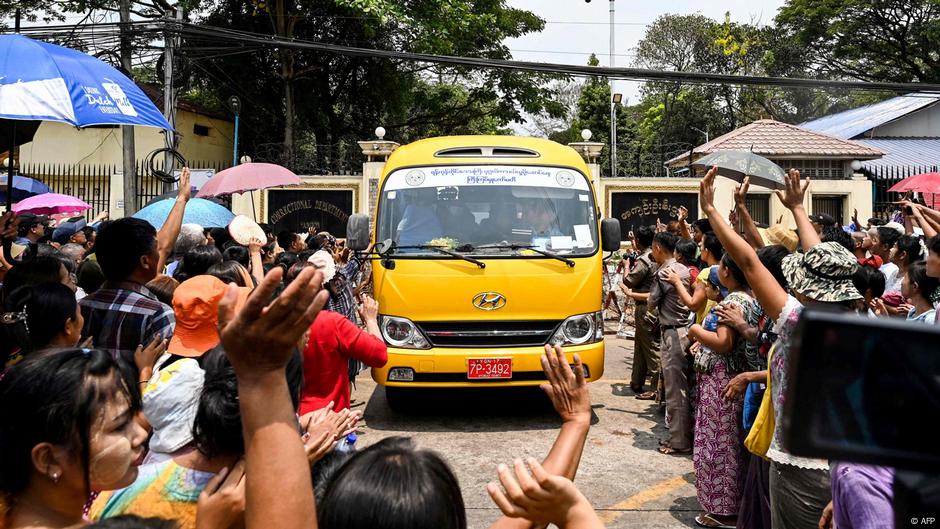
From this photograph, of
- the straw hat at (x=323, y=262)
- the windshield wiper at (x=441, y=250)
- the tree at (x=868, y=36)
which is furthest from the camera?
the tree at (x=868, y=36)

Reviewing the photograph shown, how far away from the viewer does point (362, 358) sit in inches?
163

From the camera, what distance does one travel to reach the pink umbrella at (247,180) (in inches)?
312

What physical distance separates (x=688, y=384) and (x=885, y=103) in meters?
26.4

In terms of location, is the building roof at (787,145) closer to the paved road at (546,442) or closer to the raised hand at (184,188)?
the paved road at (546,442)

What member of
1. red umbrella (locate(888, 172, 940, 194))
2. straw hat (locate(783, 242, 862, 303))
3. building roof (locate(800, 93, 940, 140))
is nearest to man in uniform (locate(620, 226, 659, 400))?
straw hat (locate(783, 242, 862, 303))

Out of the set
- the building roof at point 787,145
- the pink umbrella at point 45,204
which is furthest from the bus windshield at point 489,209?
the building roof at point 787,145

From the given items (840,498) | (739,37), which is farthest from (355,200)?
(739,37)

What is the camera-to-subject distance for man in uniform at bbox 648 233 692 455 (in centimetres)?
599

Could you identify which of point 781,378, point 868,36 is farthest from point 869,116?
point 781,378

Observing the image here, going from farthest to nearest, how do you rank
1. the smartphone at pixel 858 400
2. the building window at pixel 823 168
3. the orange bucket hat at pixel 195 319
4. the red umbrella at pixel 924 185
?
the building window at pixel 823 168
the red umbrella at pixel 924 185
the orange bucket hat at pixel 195 319
the smartphone at pixel 858 400

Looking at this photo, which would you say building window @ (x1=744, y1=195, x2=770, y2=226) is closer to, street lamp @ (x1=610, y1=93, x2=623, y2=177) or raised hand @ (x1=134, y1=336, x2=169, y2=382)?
street lamp @ (x1=610, y1=93, x2=623, y2=177)

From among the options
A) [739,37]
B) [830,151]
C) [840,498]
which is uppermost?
[739,37]

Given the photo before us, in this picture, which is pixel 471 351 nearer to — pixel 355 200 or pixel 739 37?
pixel 355 200

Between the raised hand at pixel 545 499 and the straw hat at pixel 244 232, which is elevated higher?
the straw hat at pixel 244 232
